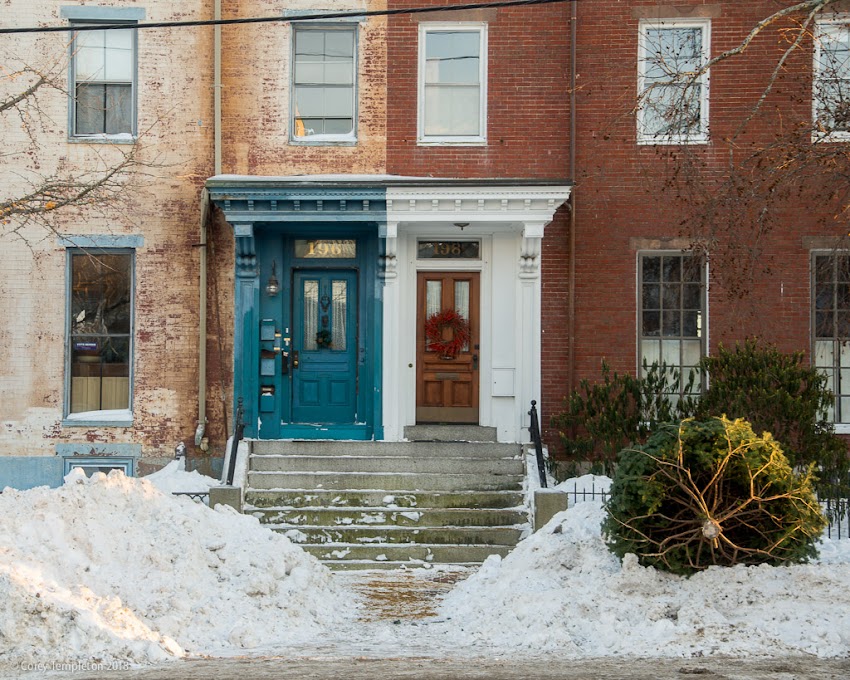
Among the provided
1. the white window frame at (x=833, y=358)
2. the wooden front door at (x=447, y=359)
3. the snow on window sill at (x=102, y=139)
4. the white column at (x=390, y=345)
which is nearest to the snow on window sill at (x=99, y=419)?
the white column at (x=390, y=345)

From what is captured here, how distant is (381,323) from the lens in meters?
15.4

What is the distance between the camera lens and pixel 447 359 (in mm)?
15742

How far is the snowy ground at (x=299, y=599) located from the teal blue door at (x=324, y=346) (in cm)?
464

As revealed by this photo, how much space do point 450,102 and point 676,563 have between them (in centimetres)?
857

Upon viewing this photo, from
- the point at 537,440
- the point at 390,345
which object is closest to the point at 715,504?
the point at 537,440

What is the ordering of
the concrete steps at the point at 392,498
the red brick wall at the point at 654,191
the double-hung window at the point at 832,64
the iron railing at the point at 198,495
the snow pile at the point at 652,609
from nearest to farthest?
1. the snow pile at the point at 652,609
2. the concrete steps at the point at 392,498
3. the iron railing at the point at 198,495
4. the double-hung window at the point at 832,64
5. the red brick wall at the point at 654,191

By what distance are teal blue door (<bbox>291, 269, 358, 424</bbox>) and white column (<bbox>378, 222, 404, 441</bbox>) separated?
65cm

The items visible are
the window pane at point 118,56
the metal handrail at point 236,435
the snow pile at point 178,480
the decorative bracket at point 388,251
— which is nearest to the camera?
the metal handrail at point 236,435

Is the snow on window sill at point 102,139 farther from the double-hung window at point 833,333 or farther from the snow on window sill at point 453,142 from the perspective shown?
the double-hung window at point 833,333

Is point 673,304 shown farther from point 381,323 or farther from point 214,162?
point 214,162

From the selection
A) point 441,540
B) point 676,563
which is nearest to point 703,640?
point 676,563

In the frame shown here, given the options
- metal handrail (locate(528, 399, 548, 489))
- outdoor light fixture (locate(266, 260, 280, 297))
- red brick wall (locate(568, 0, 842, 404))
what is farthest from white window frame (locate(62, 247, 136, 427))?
red brick wall (locate(568, 0, 842, 404))

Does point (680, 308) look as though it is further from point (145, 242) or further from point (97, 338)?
point (97, 338)

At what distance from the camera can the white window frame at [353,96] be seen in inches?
610
